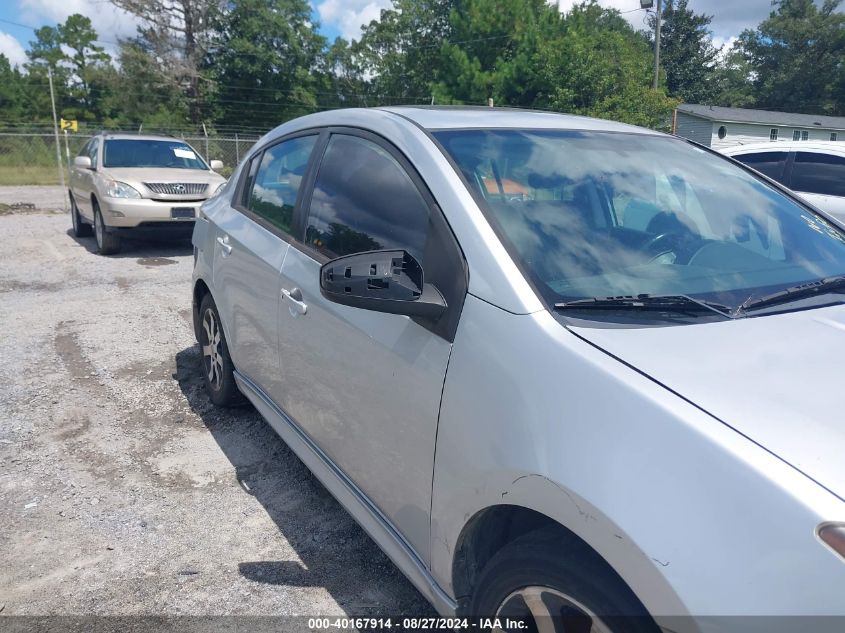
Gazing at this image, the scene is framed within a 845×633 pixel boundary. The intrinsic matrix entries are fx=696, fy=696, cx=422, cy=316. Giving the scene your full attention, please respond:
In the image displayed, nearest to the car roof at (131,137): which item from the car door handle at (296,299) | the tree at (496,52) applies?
the car door handle at (296,299)

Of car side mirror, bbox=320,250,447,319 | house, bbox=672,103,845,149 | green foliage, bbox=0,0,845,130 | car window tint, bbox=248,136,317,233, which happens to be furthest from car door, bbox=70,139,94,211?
house, bbox=672,103,845,149

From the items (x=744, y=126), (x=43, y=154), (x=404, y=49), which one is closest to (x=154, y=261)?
(x=43, y=154)

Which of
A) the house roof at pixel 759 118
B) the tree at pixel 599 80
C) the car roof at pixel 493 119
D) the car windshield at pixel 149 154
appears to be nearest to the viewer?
the car roof at pixel 493 119

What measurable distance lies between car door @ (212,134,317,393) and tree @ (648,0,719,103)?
66.3 m

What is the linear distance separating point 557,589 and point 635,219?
4.42ft

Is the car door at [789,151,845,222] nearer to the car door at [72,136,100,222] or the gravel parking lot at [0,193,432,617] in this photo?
the gravel parking lot at [0,193,432,617]

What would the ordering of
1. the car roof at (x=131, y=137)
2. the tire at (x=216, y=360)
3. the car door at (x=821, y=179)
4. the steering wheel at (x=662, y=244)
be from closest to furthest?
the steering wheel at (x=662, y=244)
the tire at (x=216, y=360)
the car door at (x=821, y=179)
the car roof at (x=131, y=137)

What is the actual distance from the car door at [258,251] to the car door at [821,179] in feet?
20.1

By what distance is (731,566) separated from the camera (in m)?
1.32

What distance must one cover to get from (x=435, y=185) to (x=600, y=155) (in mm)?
754

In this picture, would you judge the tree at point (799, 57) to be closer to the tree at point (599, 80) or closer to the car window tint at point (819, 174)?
the tree at point (599, 80)

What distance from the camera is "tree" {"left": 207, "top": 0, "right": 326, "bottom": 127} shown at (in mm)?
→ 42281

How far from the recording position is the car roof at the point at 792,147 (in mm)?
7661

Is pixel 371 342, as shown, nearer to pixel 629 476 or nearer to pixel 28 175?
pixel 629 476
